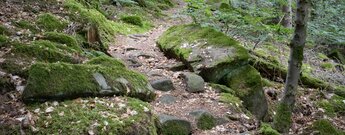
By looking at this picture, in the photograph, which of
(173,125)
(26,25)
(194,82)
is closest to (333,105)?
(194,82)

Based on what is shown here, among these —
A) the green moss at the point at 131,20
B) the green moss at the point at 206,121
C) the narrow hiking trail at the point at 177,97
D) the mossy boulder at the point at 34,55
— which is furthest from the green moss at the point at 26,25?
the green moss at the point at 131,20

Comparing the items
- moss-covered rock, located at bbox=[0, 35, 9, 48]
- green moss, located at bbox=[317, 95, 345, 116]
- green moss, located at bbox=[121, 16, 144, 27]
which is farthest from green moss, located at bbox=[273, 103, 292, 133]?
green moss, located at bbox=[121, 16, 144, 27]

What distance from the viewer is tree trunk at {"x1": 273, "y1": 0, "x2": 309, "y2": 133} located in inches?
211

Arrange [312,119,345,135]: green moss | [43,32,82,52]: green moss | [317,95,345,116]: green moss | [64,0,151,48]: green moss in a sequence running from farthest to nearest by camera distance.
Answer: [64,0,151,48]: green moss → [317,95,345,116]: green moss → [43,32,82,52]: green moss → [312,119,345,135]: green moss

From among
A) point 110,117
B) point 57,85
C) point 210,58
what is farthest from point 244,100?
point 57,85

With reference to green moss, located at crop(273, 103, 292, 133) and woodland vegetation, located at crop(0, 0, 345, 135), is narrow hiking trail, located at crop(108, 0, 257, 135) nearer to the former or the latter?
woodland vegetation, located at crop(0, 0, 345, 135)

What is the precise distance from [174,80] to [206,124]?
159cm

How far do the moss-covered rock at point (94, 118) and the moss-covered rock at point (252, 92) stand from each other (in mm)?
2851

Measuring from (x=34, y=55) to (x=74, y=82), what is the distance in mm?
1474

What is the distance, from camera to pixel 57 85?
179 inches

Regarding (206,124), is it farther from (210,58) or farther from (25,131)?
(25,131)

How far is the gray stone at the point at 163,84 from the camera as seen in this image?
6684mm

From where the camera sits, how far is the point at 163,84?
6.73m

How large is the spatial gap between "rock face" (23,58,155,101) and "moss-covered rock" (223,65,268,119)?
95.2 inches
